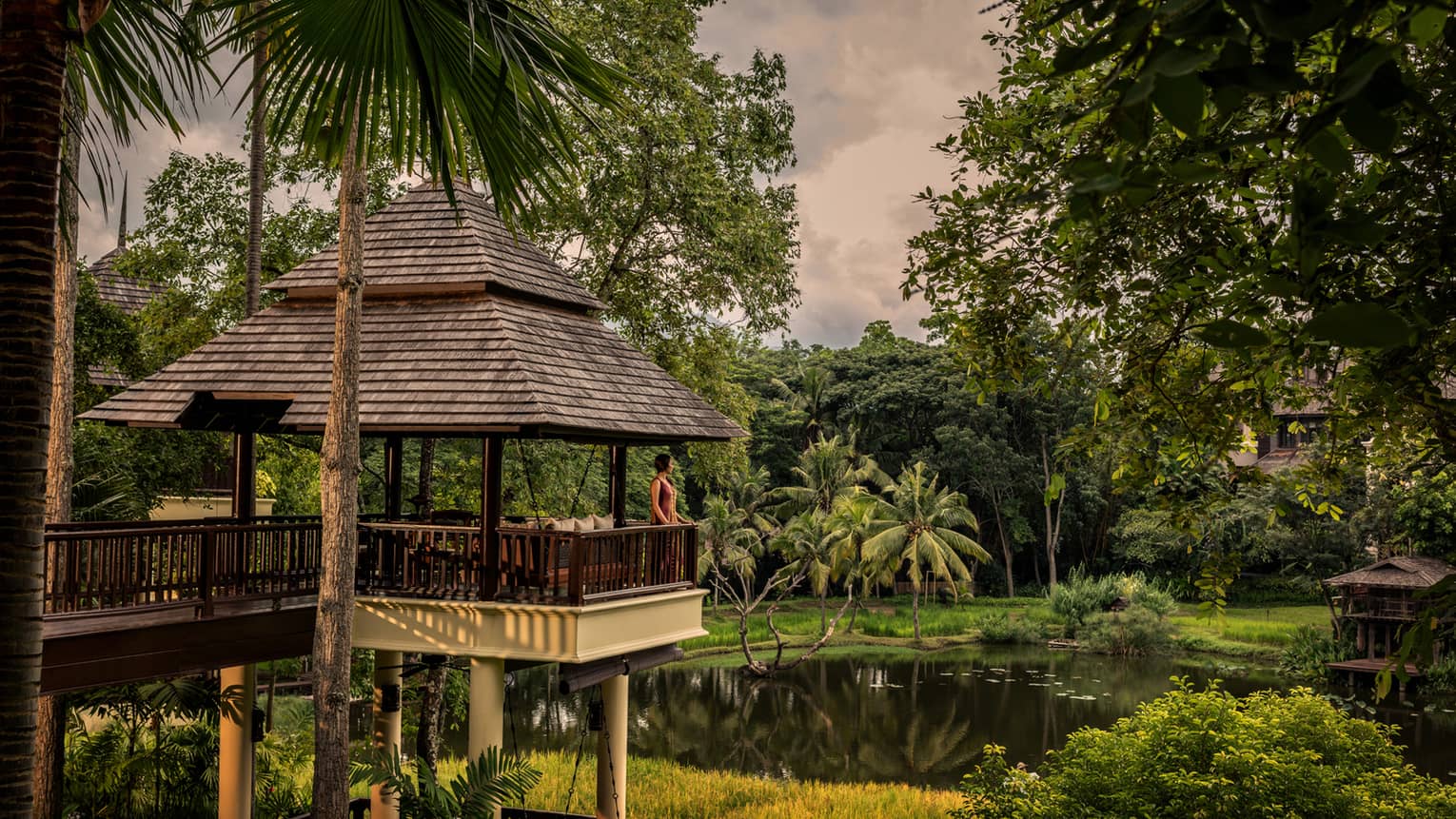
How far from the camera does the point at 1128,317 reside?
4027 millimetres

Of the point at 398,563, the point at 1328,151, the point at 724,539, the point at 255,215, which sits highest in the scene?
the point at 255,215

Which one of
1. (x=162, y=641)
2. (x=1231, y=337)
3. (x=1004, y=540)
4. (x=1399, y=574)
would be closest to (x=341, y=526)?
(x=162, y=641)

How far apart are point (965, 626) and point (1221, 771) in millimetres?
28887

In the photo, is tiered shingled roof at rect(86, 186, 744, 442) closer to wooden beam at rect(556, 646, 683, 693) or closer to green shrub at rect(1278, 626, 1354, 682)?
wooden beam at rect(556, 646, 683, 693)

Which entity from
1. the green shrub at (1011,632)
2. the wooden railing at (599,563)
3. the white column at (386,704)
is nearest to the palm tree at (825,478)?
the green shrub at (1011,632)

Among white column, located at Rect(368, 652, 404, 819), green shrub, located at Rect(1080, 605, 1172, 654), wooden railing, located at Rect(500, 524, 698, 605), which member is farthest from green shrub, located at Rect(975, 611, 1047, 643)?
white column, located at Rect(368, 652, 404, 819)

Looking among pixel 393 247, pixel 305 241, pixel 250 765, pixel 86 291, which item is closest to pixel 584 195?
pixel 305 241

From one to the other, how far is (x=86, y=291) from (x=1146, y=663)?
93.1ft

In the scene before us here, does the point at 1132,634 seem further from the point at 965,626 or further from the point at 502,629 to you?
the point at 502,629

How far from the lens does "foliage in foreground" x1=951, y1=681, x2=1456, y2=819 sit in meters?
7.58

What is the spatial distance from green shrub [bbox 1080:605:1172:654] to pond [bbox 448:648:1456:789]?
719 millimetres

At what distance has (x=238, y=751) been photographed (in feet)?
33.9

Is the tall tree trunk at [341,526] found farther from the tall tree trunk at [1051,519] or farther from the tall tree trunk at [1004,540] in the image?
the tall tree trunk at [1004,540]

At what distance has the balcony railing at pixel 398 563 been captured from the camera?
8.60m
